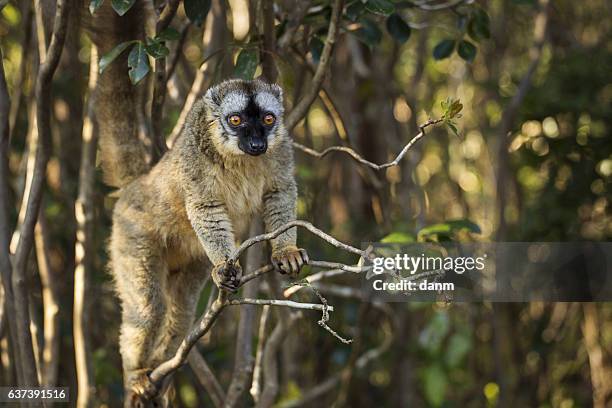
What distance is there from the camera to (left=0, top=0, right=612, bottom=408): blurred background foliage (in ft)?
24.9

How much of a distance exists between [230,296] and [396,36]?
2.51 m

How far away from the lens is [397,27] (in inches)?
231

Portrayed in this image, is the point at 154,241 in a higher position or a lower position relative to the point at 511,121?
lower

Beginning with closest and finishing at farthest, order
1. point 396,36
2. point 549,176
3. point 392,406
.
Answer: point 396,36 → point 549,176 → point 392,406

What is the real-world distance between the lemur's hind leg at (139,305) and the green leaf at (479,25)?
265 cm

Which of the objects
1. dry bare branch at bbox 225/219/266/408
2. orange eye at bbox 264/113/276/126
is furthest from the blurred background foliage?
orange eye at bbox 264/113/276/126

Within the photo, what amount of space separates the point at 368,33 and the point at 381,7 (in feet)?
2.94

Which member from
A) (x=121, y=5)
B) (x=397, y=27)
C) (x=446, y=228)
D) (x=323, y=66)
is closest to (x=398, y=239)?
(x=446, y=228)

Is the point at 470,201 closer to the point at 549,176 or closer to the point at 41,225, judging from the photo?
the point at 549,176

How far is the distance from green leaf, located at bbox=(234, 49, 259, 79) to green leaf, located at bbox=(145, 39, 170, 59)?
561mm

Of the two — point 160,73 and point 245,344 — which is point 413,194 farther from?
point 160,73

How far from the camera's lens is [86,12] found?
5094 mm

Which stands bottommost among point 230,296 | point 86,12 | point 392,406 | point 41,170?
point 392,406

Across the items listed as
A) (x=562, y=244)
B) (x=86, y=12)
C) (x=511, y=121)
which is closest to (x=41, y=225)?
(x=86, y=12)
